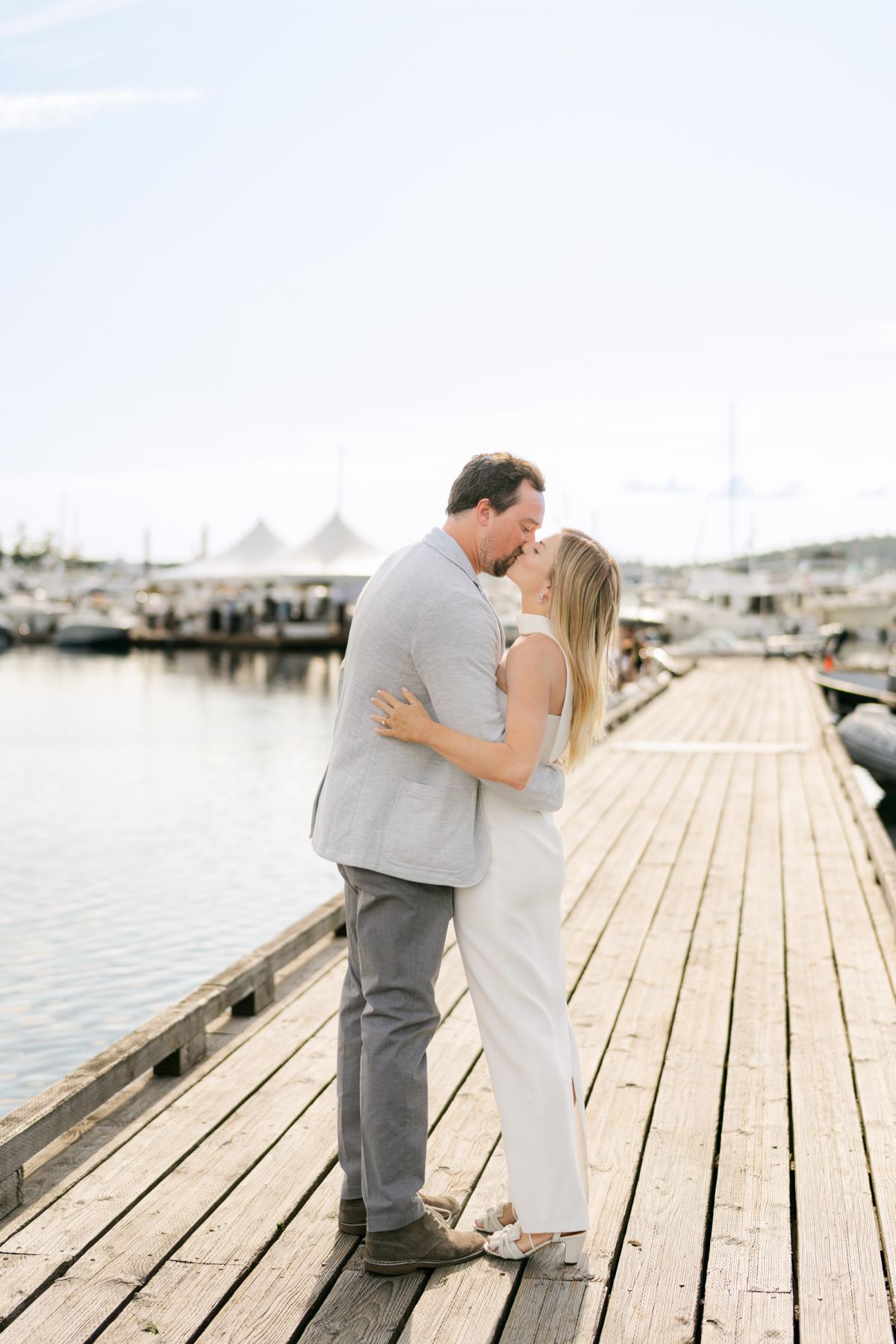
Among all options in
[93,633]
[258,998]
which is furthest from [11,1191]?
[93,633]

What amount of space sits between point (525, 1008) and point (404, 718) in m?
0.67

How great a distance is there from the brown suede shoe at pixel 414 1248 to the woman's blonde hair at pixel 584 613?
1058 mm

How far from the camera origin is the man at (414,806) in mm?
2711

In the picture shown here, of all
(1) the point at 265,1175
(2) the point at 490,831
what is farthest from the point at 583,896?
(2) the point at 490,831

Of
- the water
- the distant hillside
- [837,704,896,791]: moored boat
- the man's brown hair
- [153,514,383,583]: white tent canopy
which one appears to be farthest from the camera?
the distant hillside

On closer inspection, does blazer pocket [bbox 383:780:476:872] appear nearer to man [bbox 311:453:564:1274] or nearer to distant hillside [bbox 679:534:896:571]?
man [bbox 311:453:564:1274]

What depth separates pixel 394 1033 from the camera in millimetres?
2750

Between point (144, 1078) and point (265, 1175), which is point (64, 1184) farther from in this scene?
point (144, 1078)

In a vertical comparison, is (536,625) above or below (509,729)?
above

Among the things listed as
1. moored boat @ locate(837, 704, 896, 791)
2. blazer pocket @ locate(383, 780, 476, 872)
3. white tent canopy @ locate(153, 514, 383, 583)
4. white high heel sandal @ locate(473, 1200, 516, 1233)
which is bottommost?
moored boat @ locate(837, 704, 896, 791)

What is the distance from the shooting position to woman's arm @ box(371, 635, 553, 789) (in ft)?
8.83

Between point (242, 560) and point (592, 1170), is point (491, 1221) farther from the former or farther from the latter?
point (242, 560)

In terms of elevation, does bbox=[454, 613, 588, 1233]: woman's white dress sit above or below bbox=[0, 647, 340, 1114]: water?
above

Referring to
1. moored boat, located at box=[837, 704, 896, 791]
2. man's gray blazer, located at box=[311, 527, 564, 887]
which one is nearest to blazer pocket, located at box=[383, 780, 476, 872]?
man's gray blazer, located at box=[311, 527, 564, 887]
